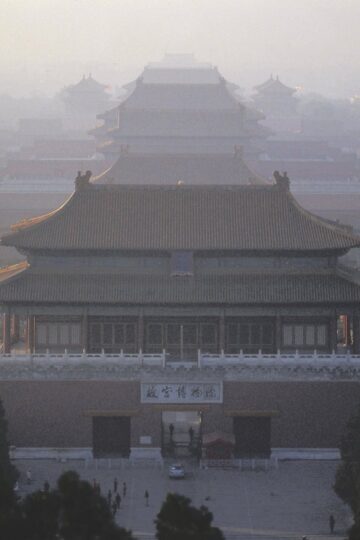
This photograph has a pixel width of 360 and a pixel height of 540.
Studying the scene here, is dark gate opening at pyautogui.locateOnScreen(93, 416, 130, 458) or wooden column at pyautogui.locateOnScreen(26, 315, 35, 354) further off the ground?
wooden column at pyautogui.locateOnScreen(26, 315, 35, 354)

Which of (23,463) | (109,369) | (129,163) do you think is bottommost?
(23,463)

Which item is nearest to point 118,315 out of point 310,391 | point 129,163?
point 310,391

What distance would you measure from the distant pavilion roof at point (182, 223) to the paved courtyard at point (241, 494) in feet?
14.5

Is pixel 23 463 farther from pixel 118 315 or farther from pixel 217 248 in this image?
pixel 217 248

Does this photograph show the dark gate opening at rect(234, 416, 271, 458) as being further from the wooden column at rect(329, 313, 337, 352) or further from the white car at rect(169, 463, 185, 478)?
the wooden column at rect(329, 313, 337, 352)

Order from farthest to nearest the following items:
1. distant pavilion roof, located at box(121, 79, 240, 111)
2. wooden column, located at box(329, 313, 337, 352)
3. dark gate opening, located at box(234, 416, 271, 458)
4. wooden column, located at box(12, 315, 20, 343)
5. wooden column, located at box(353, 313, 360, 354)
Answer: distant pavilion roof, located at box(121, 79, 240, 111) < wooden column, located at box(12, 315, 20, 343) < wooden column, located at box(353, 313, 360, 354) < wooden column, located at box(329, 313, 337, 352) < dark gate opening, located at box(234, 416, 271, 458)

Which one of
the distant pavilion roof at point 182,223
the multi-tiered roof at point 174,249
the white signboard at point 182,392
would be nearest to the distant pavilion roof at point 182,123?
the distant pavilion roof at point 182,223

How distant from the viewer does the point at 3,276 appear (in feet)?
89.6

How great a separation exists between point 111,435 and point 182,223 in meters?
4.63

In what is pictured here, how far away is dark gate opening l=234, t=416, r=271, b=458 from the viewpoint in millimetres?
25859

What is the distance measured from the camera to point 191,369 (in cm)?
2588

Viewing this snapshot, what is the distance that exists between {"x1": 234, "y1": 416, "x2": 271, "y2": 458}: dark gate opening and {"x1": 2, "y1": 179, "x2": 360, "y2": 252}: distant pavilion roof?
3.45 metres

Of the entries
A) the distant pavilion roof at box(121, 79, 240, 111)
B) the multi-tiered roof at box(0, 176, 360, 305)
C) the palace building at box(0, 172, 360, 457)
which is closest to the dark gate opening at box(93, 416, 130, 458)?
the palace building at box(0, 172, 360, 457)

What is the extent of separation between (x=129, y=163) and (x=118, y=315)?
1969 centimetres
